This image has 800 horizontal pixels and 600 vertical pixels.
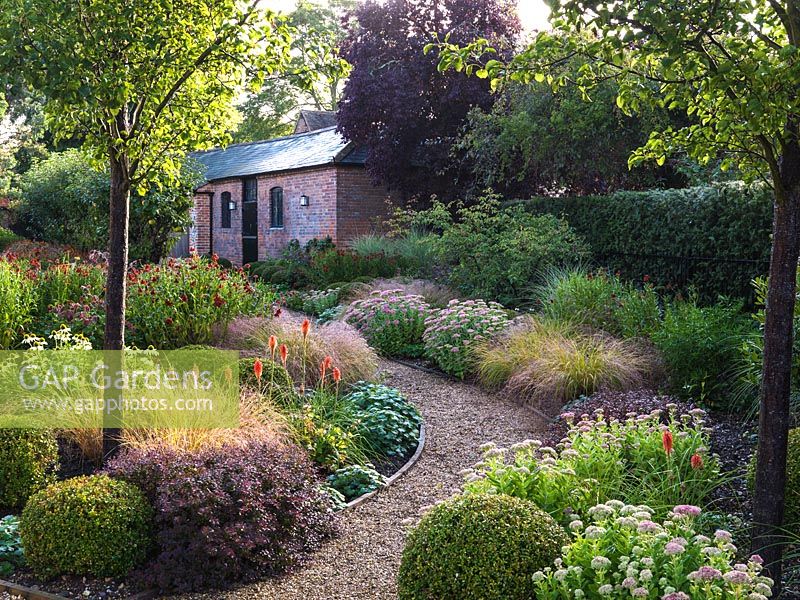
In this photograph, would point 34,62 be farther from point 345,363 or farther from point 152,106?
point 345,363

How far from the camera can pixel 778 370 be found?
3555mm

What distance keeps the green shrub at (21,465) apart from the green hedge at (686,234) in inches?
279

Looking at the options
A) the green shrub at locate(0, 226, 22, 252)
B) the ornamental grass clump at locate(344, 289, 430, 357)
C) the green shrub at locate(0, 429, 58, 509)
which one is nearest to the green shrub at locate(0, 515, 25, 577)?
the green shrub at locate(0, 429, 58, 509)

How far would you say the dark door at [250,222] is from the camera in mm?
22625

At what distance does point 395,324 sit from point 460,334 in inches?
53.6

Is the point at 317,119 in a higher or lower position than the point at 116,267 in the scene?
higher

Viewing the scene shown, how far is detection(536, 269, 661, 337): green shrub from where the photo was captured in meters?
8.62

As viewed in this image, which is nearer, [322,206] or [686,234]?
[686,234]

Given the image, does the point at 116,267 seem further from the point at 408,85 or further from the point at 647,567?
the point at 408,85

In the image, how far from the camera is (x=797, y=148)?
3500 millimetres

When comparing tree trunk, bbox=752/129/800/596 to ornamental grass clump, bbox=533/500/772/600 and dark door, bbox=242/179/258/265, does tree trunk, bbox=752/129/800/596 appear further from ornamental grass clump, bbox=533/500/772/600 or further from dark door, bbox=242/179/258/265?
dark door, bbox=242/179/258/265

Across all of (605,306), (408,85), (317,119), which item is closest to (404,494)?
(605,306)

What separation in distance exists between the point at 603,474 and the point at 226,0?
11.6 ft

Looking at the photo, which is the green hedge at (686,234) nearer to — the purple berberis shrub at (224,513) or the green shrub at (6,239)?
the purple berberis shrub at (224,513)
